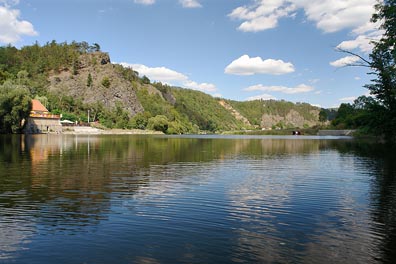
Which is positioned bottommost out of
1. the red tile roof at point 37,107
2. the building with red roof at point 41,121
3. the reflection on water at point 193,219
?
the reflection on water at point 193,219

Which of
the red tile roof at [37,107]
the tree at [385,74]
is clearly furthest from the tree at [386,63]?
the red tile roof at [37,107]

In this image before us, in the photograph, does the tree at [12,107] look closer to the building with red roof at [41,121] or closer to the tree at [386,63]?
the building with red roof at [41,121]

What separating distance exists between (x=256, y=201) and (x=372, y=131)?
150 feet

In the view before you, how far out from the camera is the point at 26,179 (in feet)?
80.5

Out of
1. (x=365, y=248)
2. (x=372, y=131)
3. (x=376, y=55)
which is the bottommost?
(x=365, y=248)

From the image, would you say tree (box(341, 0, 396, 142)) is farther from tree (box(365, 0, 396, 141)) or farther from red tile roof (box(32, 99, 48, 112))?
red tile roof (box(32, 99, 48, 112))

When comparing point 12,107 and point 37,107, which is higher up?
point 37,107

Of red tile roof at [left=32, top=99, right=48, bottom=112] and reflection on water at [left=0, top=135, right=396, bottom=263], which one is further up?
red tile roof at [left=32, top=99, right=48, bottom=112]

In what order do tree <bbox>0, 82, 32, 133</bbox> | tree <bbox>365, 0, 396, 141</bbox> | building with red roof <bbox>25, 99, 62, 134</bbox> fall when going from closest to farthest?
1. tree <bbox>365, 0, 396, 141</bbox>
2. tree <bbox>0, 82, 32, 133</bbox>
3. building with red roof <bbox>25, 99, 62, 134</bbox>

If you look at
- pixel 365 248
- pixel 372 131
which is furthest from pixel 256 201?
pixel 372 131

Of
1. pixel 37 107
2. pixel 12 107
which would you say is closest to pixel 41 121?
pixel 37 107

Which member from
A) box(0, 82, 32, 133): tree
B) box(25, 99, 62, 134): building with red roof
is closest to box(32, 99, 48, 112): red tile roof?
box(25, 99, 62, 134): building with red roof

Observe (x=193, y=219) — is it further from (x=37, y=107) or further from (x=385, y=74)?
(x=37, y=107)

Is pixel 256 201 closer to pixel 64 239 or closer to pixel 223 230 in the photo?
pixel 223 230
